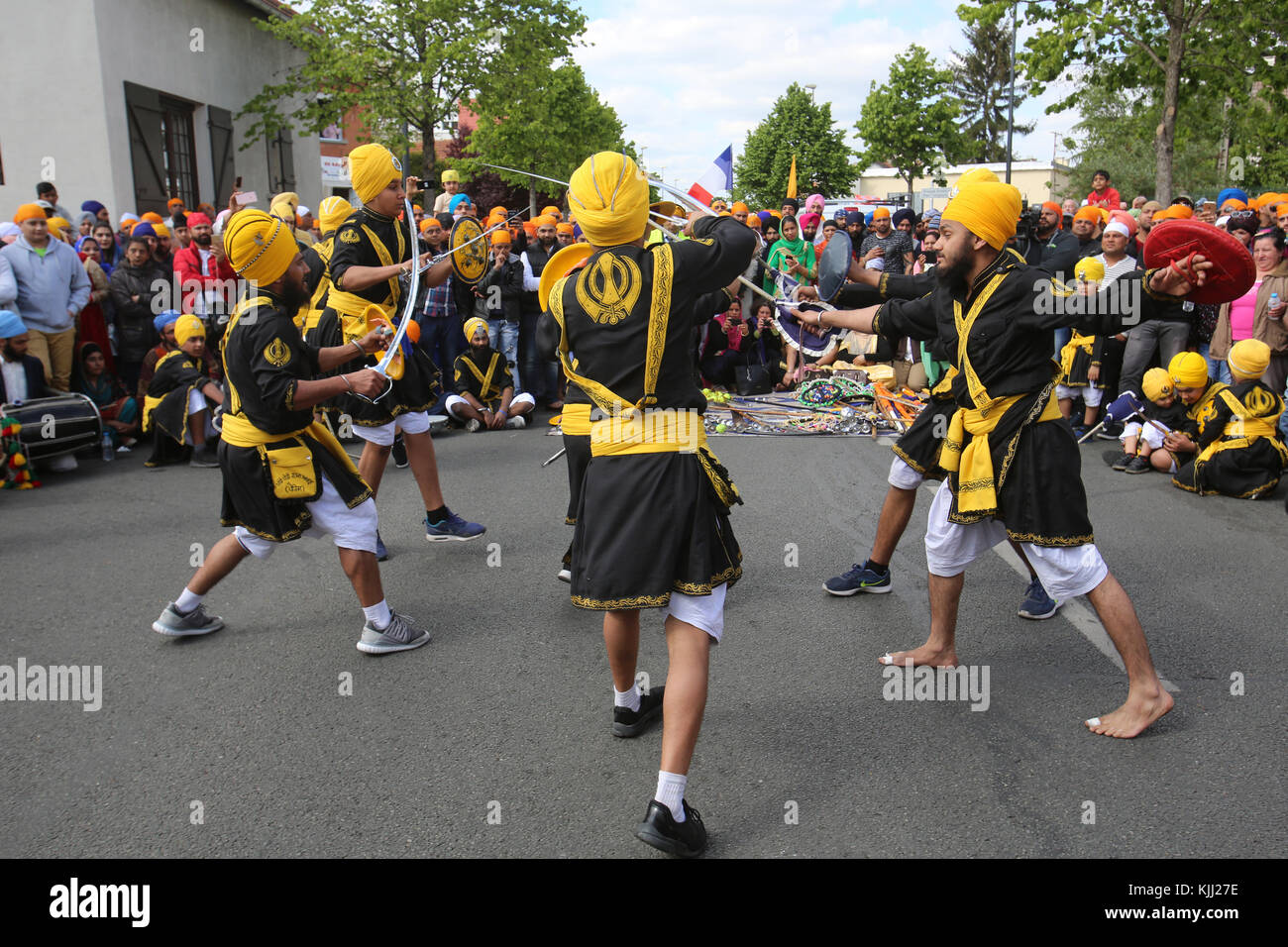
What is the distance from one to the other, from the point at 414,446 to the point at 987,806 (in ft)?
12.6

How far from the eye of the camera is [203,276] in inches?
392

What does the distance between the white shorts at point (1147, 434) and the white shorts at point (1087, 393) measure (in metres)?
1.24

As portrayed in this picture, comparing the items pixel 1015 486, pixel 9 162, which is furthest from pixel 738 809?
pixel 9 162

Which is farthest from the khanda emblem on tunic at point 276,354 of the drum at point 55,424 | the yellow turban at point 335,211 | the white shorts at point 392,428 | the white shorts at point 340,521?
the drum at point 55,424

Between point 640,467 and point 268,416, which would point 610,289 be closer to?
point 640,467

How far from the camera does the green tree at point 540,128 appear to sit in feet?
67.0


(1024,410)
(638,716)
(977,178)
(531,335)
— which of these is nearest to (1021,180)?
(531,335)

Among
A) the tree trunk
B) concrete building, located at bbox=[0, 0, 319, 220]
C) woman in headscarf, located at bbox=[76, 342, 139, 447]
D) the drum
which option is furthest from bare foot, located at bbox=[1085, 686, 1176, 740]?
concrete building, located at bbox=[0, 0, 319, 220]

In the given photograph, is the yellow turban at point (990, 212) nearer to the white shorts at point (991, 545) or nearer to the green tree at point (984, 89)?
the white shorts at point (991, 545)

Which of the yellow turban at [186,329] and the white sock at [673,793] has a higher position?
the yellow turban at [186,329]

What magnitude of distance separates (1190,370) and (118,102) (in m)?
14.8

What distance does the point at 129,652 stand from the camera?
4.52 m

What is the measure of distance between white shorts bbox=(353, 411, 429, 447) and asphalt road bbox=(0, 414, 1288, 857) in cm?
75

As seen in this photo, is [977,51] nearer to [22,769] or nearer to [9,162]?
[9,162]
